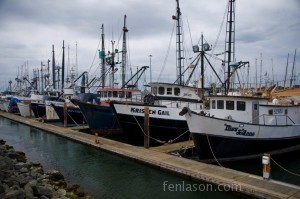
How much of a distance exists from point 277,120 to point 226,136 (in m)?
4.56

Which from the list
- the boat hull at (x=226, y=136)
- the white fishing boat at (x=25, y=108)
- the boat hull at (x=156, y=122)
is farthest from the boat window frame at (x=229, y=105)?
the white fishing boat at (x=25, y=108)

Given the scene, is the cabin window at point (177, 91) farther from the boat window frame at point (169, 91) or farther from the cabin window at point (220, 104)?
the cabin window at point (220, 104)

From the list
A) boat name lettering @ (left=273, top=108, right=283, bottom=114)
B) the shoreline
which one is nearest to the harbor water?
the shoreline

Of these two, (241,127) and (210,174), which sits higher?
(241,127)

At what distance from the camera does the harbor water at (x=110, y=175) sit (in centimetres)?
1109

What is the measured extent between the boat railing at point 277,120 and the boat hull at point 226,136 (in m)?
0.96

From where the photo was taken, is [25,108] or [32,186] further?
[25,108]

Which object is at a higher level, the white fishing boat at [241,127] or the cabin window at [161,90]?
the cabin window at [161,90]

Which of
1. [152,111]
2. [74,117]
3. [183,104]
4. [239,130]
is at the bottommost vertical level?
[74,117]

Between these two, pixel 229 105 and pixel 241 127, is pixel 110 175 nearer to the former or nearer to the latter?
pixel 241 127

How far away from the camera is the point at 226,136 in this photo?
1432cm

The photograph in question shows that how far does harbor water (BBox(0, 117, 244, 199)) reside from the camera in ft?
36.4

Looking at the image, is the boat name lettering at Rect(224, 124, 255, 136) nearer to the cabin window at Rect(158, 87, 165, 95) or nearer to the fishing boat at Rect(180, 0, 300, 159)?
the fishing boat at Rect(180, 0, 300, 159)

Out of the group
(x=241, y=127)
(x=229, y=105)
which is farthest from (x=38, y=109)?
(x=241, y=127)
